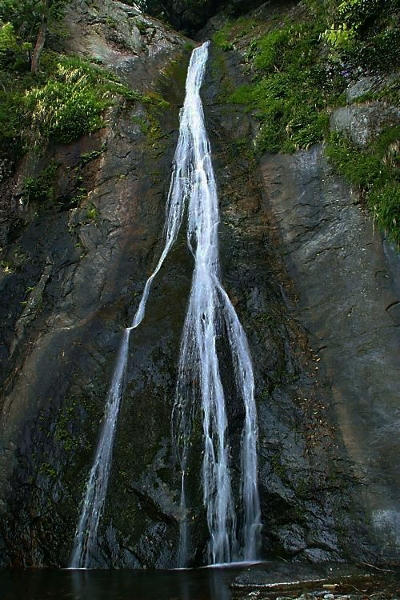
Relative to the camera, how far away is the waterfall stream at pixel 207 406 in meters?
Result: 6.57

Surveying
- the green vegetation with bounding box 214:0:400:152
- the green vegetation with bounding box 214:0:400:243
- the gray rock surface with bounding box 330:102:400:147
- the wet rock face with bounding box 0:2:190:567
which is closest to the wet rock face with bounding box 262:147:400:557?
the green vegetation with bounding box 214:0:400:243

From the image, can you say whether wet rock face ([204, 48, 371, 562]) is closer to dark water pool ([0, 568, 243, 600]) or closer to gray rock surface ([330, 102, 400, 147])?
dark water pool ([0, 568, 243, 600])

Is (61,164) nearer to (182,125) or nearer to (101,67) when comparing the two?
(182,125)

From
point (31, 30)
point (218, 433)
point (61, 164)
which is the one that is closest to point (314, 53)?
point (61, 164)

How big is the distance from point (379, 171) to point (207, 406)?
5887 mm

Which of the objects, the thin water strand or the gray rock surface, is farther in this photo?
the gray rock surface

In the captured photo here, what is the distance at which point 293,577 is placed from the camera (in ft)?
17.7

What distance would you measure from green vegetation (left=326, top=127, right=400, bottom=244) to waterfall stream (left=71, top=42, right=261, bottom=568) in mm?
3157

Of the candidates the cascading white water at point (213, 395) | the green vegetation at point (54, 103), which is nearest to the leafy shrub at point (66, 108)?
the green vegetation at point (54, 103)

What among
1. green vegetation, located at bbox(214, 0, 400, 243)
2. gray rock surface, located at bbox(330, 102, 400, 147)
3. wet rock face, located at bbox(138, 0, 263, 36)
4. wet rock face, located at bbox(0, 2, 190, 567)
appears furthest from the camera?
wet rock face, located at bbox(138, 0, 263, 36)

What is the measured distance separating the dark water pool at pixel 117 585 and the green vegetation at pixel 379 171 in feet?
20.3

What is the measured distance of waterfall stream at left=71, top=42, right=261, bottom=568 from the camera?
21.6ft

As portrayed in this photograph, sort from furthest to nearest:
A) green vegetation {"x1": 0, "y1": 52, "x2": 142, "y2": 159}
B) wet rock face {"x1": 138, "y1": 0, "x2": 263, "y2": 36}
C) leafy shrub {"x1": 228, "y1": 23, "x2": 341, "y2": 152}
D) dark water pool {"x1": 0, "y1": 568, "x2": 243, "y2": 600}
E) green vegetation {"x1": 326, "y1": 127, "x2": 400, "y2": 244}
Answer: wet rock face {"x1": 138, "y1": 0, "x2": 263, "y2": 36}
green vegetation {"x1": 0, "y1": 52, "x2": 142, "y2": 159}
leafy shrub {"x1": 228, "y1": 23, "x2": 341, "y2": 152}
green vegetation {"x1": 326, "y1": 127, "x2": 400, "y2": 244}
dark water pool {"x1": 0, "y1": 568, "x2": 243, "y2": 600}

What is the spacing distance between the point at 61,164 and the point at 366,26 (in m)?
8.49
